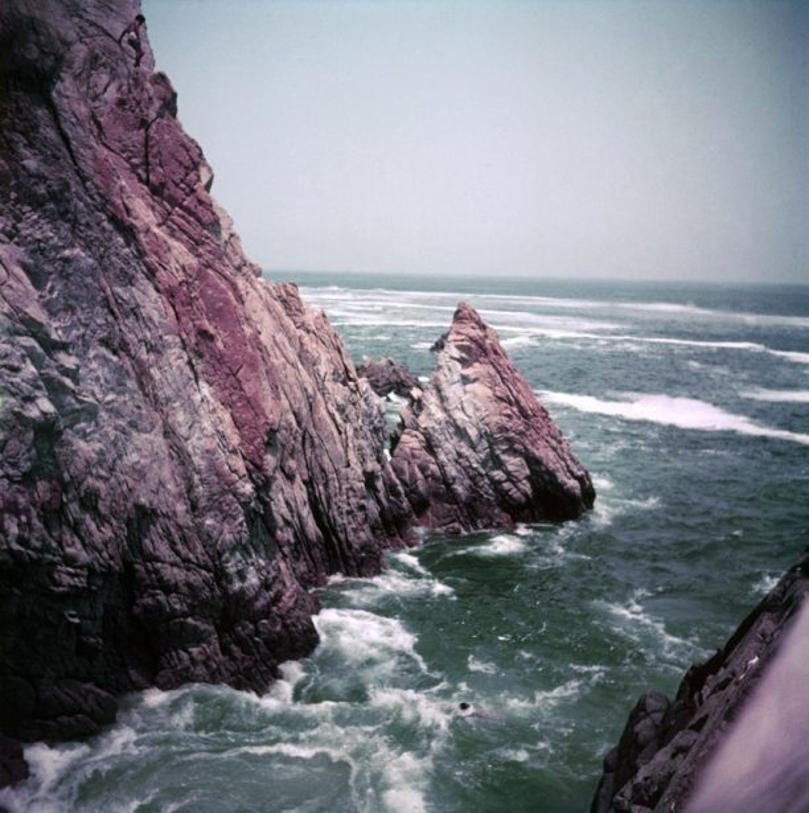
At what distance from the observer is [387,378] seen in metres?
47.7

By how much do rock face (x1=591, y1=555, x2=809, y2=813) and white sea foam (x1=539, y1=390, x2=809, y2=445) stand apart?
37.2 m

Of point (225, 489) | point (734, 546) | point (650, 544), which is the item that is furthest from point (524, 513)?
point (225, 489)

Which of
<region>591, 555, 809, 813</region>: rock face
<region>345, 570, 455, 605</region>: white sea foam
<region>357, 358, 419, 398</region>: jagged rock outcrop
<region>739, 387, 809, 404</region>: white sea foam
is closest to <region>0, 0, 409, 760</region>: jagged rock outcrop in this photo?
<region>345, 570, 455, 605</region>: white sea foam

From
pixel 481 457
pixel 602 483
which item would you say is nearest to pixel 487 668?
pixel 481 457

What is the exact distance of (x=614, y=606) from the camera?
20438 millimetres

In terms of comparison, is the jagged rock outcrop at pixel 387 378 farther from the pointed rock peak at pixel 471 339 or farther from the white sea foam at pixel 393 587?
the white sea foam at pixel 393 587

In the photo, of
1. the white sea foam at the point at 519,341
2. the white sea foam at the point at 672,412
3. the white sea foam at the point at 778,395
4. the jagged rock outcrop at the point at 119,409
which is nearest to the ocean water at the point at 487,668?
the jagged rock outcrop at the point at 119,409

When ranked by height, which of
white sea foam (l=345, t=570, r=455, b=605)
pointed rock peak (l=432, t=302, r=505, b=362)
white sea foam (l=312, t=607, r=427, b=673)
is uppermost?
pointed rock peak (l=432, t=302, r=505, b=362)

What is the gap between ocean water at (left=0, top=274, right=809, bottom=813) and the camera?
495 inches

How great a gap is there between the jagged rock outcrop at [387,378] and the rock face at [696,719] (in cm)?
3739

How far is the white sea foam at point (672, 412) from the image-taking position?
43156mm

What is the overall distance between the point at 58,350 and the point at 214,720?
8742 mm

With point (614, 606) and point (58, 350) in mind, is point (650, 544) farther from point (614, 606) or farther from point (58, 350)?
point (58, 350)

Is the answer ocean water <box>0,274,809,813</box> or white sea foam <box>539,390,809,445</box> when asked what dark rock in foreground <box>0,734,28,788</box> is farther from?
white sea foam <box>539,390,809,445</box>
